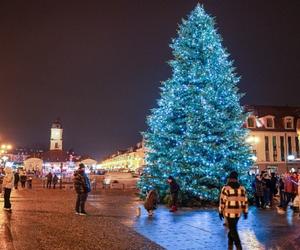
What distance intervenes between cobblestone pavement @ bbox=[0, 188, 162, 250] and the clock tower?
487 ft

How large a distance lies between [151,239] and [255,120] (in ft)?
175

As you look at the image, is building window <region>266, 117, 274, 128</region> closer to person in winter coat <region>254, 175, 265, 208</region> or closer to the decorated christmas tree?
the decorated christmas tree

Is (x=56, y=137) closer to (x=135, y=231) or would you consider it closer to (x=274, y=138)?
(x=274, y=138)

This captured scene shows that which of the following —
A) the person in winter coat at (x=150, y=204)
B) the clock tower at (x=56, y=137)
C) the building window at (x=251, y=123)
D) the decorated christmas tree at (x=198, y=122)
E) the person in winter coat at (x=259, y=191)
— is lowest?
the person in winter coat at (x=150, y=204)

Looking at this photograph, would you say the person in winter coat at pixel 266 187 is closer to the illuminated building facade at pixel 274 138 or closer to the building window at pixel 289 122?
the illuminated building facade at pixel 274 138

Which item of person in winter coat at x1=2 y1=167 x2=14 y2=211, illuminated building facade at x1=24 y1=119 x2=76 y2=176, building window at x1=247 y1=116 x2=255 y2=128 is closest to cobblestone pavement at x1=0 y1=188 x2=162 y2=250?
person in winter coat at x1=2 y1=167 x2=14 y2=211

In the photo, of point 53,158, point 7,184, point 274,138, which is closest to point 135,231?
point 7,184

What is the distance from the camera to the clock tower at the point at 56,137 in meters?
162

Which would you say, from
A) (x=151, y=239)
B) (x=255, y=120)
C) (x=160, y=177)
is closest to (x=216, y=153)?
(x=160, y=177)

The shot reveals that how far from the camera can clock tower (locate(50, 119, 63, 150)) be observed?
162m

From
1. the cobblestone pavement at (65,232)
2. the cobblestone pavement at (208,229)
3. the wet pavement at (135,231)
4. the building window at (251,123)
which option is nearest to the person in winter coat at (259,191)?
the cobblestone pavement at (208,229)

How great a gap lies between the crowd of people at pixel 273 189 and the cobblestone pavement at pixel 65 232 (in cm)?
815

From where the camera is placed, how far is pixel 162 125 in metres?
23.8

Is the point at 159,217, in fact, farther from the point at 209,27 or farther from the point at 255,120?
the point at 255,120
